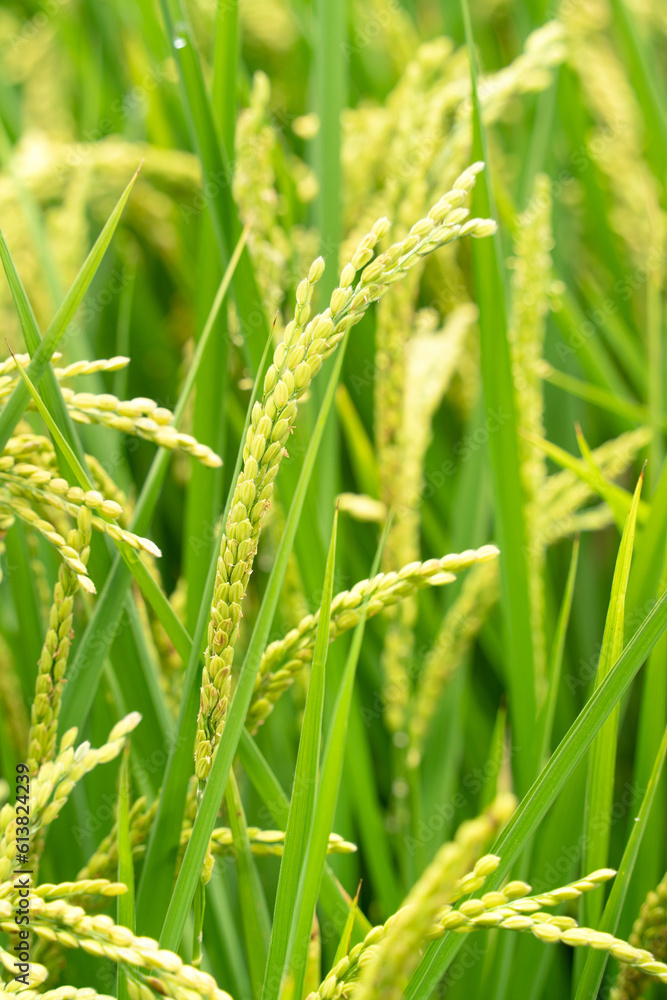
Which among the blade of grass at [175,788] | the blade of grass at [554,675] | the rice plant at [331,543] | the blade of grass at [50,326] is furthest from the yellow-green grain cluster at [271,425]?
the blade of grass at [554,675]

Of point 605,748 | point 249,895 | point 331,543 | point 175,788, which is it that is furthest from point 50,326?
point 605,748

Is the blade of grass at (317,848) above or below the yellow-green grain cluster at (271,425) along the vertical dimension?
below

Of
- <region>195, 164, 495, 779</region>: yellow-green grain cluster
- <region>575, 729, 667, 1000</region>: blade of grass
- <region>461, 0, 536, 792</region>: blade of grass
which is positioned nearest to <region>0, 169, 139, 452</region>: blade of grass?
<region>195, 164, 495, 779</region>: yellow-green grain cluster

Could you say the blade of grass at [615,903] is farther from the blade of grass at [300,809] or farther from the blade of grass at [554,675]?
the blade of grass at [300,809]

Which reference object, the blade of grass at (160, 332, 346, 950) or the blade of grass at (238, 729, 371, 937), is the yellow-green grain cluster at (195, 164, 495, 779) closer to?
the blade of grass at (160, 332, 346, 950)

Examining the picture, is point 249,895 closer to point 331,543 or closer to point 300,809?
point 300,809

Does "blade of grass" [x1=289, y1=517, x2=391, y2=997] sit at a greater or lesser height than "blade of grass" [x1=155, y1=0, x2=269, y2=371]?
lesser

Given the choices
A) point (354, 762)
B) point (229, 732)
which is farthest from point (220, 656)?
point (354, 762)

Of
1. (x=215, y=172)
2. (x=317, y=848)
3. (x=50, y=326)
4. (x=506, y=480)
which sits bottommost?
(x=317, y=848)
